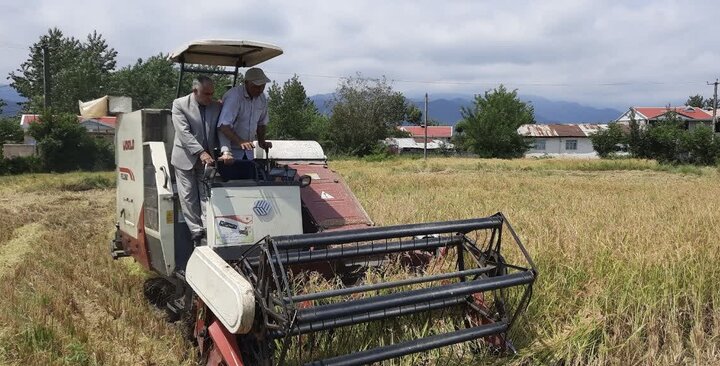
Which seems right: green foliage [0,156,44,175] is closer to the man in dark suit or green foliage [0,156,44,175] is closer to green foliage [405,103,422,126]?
the man in dark suit

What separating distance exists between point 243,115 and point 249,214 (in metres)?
1.08

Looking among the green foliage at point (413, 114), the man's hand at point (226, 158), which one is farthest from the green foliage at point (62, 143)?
the green foliage at point (413, 114)

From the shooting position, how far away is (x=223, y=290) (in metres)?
3.27

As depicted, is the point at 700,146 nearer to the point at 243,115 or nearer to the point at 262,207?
the point at 243,115

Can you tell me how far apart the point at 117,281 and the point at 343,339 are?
3631mm

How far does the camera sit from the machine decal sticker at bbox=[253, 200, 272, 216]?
4.77 meters

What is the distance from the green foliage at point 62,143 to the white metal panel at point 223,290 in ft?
90.2

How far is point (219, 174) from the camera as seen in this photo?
5094 mm

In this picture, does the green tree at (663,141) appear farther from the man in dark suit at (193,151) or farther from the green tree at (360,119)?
the man in dark suit at (193,151)

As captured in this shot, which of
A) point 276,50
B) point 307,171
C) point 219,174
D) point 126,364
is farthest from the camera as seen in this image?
point 307,171

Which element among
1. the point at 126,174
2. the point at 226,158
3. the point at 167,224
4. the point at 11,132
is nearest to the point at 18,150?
the point at 11,132

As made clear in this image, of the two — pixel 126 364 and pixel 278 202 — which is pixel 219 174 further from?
pixel 126 364

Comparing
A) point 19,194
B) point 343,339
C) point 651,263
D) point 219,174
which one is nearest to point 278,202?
point 219,174

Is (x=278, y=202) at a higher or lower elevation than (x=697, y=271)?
higher
